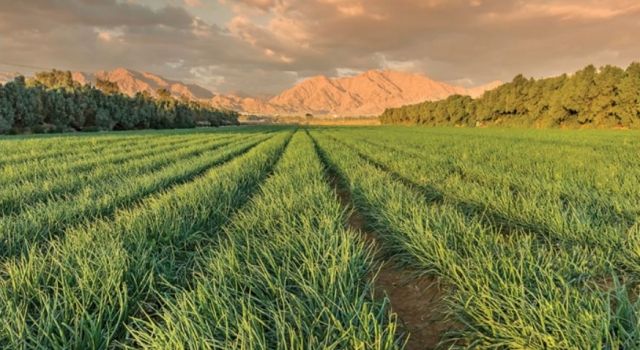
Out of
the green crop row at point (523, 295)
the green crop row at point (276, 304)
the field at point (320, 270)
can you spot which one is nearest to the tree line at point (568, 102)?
the field at point (320, 270)

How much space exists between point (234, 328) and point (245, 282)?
Result: 509 mm

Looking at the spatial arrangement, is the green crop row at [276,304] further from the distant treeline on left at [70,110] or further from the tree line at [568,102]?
the tree line at [568,102]

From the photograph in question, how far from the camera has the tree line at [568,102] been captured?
46688 mm

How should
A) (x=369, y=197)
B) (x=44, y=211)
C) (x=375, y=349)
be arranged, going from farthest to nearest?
(x=369, y=197)
(x=44, y=211)
(x=375, y=349)

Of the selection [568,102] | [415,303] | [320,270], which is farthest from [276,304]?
[568,102]

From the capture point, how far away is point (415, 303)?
11.1ft

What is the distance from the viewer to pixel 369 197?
655 centimetres

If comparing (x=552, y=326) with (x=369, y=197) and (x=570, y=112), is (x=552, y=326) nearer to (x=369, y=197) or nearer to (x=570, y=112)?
(x=369, y=197)

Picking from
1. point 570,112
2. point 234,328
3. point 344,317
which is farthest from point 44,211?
point 570,112

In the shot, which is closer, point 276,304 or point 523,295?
point 523,295

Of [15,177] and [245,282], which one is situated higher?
[245,282]

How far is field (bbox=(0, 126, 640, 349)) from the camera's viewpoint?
2.19m

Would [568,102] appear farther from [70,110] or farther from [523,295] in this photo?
[70,110]

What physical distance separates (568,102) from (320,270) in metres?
61.3
